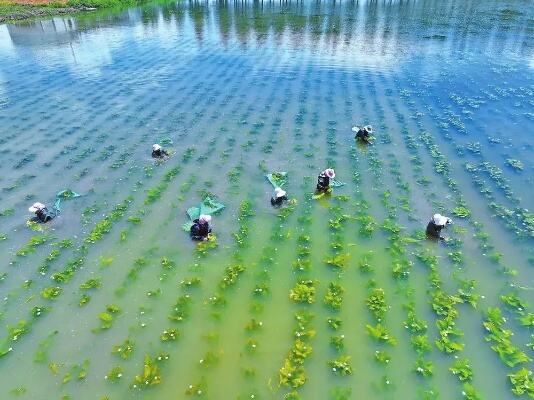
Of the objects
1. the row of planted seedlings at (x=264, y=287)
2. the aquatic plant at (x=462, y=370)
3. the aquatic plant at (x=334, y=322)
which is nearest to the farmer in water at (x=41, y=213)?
the row of planted seedlings at (x=264, y=287)

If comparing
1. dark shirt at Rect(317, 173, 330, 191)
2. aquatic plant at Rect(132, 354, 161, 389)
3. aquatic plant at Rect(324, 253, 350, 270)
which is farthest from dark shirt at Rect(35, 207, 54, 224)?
dark shirt at Rect(317, 173, 330, 191)

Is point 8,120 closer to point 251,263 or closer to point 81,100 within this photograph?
point 81,100

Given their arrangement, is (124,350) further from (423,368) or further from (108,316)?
(423,368)

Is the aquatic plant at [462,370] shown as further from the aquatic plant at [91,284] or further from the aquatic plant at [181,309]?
the aquatic plant at [91,284]

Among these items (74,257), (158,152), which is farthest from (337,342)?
(158,152)

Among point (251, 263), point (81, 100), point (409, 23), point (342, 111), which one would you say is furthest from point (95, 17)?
point (251, 263)
